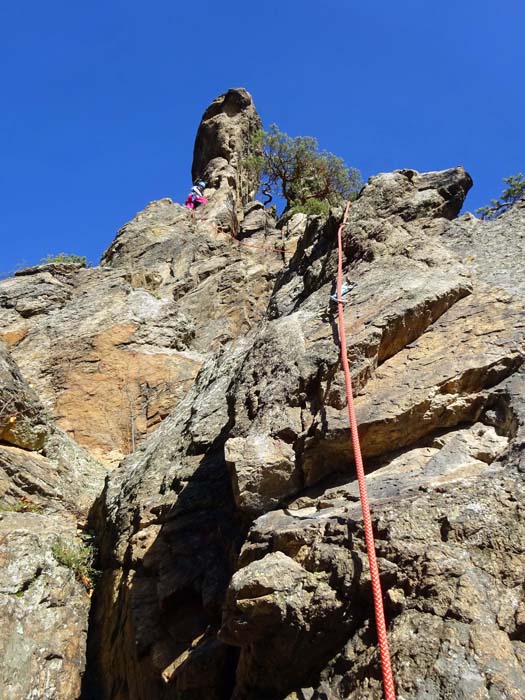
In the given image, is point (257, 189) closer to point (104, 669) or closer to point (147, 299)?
point (147, 299)

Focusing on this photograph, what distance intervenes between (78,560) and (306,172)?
77.5ft

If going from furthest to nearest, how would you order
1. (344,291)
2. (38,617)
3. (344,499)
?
(344,291) → (38,617) → (344,499)

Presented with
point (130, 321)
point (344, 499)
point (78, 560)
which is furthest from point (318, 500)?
point (130, 321)

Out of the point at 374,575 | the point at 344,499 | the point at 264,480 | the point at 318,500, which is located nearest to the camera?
the point at 374,575

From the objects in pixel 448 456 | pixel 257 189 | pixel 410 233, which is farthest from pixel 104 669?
pixel 257 189

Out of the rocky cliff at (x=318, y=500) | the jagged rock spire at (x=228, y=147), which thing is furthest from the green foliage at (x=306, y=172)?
the rocky cliff at (x=318, y=500)

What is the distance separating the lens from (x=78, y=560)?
25.4 ft

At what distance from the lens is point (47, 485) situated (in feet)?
30.5

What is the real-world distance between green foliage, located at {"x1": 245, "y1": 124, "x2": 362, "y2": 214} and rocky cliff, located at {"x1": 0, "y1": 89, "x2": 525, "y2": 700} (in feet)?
59.3

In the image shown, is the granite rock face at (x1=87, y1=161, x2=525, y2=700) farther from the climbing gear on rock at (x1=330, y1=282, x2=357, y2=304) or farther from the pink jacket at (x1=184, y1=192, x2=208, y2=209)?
the pink jacket at (x1=184, y1=192, x2=208, y2=209)

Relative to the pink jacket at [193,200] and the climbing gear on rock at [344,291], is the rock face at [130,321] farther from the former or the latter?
the climbing gear on rock at [344,291]

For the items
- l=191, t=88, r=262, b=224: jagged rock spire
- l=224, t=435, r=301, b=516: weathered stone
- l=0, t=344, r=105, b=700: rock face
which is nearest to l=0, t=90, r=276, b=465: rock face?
l=0, t=344, r=105, b=700: rock face

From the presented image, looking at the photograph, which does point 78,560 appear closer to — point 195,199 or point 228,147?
point 195,199

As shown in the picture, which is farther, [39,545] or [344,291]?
[39,545]
